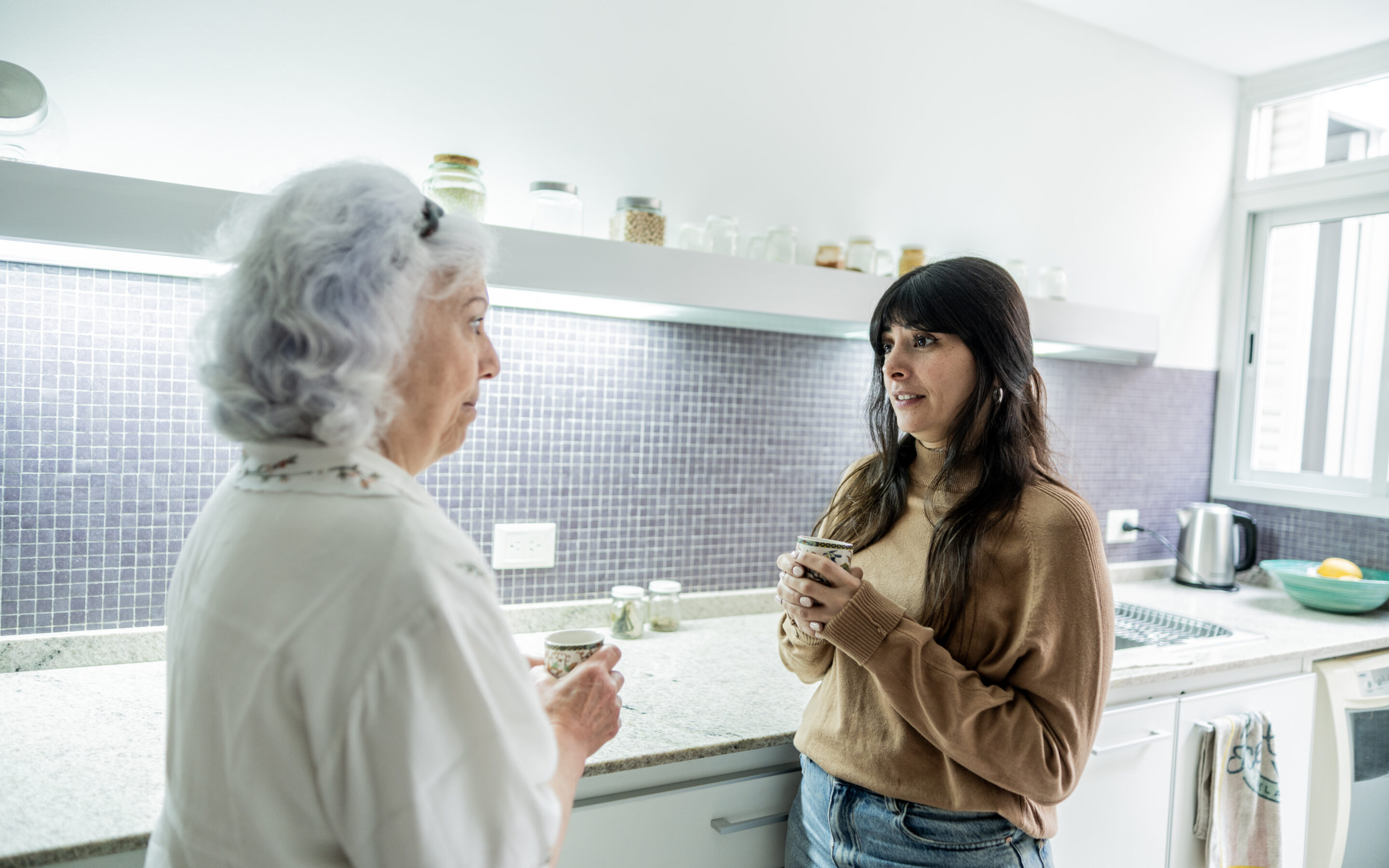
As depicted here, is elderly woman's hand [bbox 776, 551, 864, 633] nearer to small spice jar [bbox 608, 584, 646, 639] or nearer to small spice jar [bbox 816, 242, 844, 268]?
small spice jar [bbox 608, 584, 646, 639]

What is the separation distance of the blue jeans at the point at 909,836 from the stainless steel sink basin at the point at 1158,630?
1017 mm

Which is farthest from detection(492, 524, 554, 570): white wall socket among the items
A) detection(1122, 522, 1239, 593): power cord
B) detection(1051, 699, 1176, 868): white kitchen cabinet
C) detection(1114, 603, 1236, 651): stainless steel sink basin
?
detection(1122, 522, 1239, 593): power cord

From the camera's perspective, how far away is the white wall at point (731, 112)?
1.49m

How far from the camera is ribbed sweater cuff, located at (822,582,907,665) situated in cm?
109

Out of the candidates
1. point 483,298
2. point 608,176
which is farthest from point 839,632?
point 608,176

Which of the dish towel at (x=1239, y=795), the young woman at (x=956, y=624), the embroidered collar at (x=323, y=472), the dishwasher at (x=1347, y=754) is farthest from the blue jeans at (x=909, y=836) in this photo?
the dishwasher at (x=1347, y=754)

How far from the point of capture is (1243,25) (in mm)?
2463

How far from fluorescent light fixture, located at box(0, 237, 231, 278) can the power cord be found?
2767mm

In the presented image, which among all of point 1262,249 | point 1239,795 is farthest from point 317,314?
point 1262,249

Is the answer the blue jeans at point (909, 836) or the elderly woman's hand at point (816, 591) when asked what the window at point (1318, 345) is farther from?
the elderly woman's hand at point (816, 591)

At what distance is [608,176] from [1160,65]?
202 cm

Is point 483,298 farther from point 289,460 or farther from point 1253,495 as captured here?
point 1253,495

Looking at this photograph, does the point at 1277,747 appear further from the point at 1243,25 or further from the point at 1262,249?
the point at 1243,25

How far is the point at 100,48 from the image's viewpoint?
143 cm
